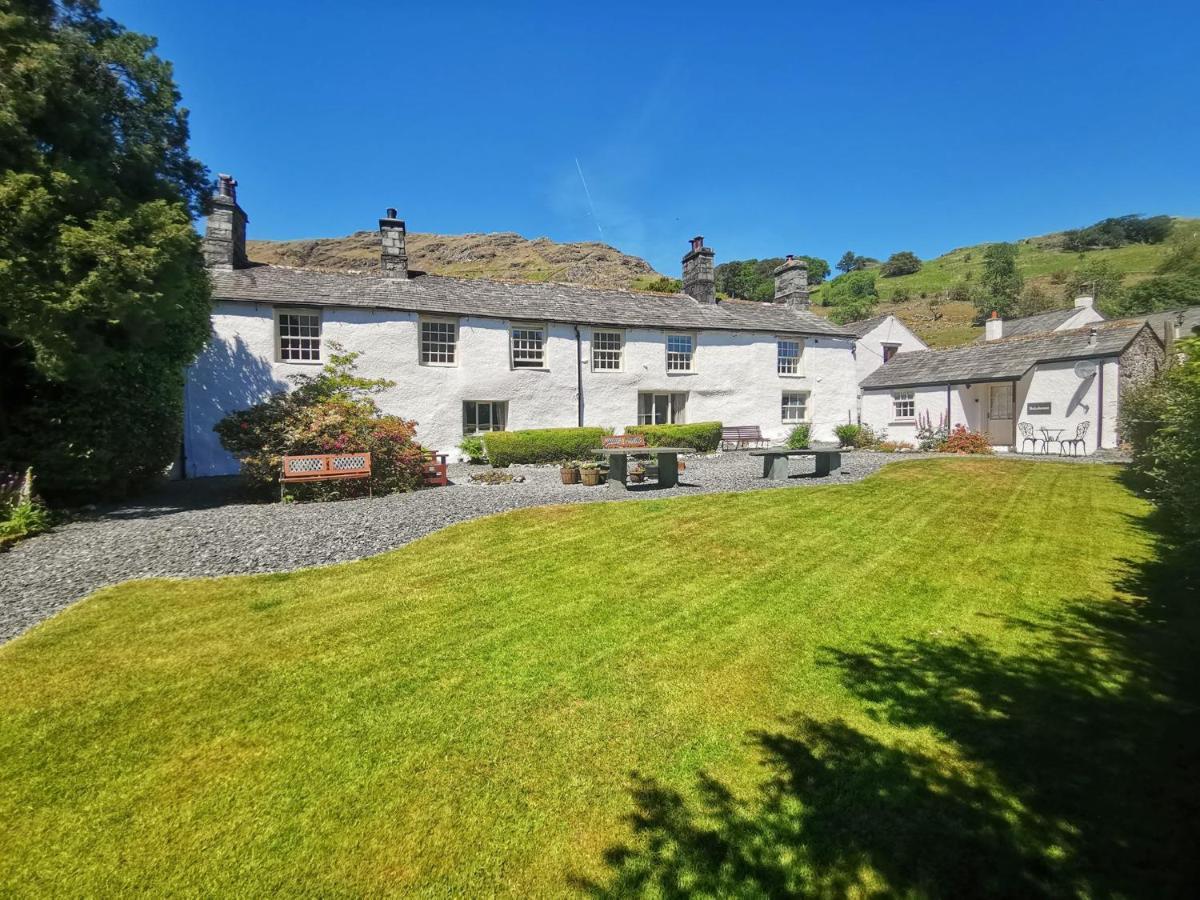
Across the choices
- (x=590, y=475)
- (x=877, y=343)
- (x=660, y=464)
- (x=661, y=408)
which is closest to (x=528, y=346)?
(x=661, y=408)

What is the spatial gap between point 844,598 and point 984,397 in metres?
25.1

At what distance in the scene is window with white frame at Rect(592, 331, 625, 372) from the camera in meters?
22.4

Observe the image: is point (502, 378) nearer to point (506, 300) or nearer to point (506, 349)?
point (506, 349)

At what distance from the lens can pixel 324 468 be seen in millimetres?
11734

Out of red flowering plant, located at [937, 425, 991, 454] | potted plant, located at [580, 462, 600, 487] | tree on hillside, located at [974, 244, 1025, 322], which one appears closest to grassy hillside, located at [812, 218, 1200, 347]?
tree on hillside, located at [974, 244, 1025, 322]

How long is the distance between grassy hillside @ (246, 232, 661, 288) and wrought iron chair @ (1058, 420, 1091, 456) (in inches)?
3010

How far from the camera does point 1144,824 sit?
2.93m

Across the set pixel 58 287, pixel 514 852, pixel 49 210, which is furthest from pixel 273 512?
pixel 514 852

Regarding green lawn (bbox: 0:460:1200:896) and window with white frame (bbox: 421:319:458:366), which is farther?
window with white frame (bbox: 421:319:458:366)

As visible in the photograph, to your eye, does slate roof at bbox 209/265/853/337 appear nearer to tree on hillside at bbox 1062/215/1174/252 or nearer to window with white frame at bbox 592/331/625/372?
window with white frame at bbox 592/331/625/372

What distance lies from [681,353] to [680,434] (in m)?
4.41

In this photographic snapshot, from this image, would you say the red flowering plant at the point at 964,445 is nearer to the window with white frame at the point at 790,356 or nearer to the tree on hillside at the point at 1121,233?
the window with white frame at the point at 790,356

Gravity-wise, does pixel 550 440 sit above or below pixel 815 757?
above

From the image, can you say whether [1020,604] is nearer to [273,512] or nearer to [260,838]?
[260,838]
